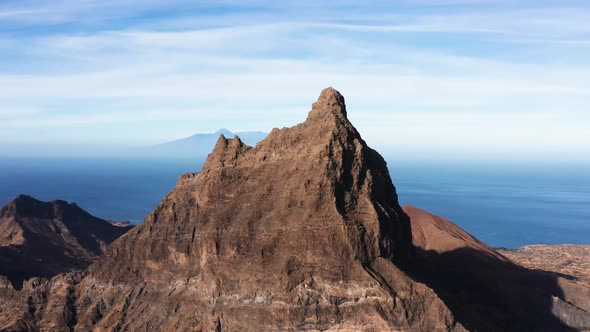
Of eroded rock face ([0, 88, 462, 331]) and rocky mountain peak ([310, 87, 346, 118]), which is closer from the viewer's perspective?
eroded rock face ([0, 88, 462, 331])

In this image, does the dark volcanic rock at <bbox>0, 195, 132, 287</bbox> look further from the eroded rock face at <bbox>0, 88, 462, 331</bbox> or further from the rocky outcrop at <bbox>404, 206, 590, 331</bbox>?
the rocky outcrop at <bbox>404, 206, 590, 331</bbox>

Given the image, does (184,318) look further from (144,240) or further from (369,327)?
(369,327)

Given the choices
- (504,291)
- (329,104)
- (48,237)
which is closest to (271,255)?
(329,104)

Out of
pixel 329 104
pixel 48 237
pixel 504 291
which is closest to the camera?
pixel 329 104

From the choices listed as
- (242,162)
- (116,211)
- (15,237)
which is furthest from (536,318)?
(116,211)

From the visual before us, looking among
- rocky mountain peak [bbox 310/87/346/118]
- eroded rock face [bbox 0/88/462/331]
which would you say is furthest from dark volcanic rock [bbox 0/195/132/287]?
rocky mountain peak [bbox 310/87/346/118]

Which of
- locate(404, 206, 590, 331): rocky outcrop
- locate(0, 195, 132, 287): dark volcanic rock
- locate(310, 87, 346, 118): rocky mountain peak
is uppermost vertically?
locate(310, 87, 346, 118): rocky mountain peak

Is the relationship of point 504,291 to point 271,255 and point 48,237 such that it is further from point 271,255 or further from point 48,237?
point 48,237

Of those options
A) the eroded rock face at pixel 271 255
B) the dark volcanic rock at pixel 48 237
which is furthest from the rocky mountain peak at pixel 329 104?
the dark volcanic rock at pixel 48 237
